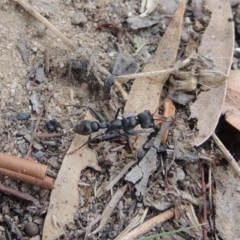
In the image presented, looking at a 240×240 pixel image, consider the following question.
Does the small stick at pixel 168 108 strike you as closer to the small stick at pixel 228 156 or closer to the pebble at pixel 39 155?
the small stick at pixel 228 156

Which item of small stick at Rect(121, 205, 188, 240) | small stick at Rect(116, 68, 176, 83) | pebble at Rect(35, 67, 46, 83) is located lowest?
small stick at Rect(121, 205, 188, 240)

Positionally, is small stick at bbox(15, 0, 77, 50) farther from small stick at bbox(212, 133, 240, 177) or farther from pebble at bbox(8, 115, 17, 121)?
small stick at bbox(212, 133, 240, 177)

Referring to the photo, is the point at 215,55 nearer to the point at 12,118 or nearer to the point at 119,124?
the point at 119,124

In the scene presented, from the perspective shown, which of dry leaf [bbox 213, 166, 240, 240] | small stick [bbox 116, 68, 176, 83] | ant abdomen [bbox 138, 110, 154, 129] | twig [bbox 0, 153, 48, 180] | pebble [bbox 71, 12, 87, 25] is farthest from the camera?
pebble [bbox 71, 12, 87, 25]

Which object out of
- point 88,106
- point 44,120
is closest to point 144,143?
point 88,106

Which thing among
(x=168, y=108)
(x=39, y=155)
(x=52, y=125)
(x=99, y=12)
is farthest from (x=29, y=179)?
(x=99, y=12)

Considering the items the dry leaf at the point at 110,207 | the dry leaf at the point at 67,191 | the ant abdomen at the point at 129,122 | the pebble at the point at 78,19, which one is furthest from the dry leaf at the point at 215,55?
the pebble at the point at 78,19

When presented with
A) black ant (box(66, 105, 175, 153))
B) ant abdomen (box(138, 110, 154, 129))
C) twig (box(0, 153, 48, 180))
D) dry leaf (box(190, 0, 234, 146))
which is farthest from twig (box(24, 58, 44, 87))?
dry leaf (box(190, 0, 234, 146))
